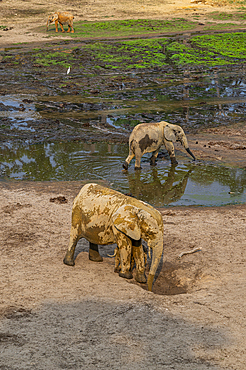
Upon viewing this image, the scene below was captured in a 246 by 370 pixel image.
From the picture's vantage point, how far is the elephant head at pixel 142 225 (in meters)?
7.18

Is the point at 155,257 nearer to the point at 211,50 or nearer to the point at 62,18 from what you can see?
the point at 211,50

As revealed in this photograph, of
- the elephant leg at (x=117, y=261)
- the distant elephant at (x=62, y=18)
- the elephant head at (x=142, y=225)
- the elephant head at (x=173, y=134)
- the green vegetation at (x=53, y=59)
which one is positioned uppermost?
the distant elephant at (x=62, y=18)

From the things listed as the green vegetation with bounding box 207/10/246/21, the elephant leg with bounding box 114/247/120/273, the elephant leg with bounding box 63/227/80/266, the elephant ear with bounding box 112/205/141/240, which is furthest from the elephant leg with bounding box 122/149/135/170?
the green vegetation with bounding box 207/10/246/21

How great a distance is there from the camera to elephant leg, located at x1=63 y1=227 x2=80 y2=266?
317 inches

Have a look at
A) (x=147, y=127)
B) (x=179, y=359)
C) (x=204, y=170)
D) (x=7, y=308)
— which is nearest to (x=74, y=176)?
(x=147, y=127)

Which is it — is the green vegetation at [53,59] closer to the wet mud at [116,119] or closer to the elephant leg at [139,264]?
the wet mud at [116,119]

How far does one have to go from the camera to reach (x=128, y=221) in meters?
7.25

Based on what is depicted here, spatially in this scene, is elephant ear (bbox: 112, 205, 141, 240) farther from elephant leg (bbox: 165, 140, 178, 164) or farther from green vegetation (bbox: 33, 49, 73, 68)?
green vegetation (bbox: 33, 49, 73, 68)

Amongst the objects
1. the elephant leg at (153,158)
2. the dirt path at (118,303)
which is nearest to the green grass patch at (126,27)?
the elephant leg at (153,158)

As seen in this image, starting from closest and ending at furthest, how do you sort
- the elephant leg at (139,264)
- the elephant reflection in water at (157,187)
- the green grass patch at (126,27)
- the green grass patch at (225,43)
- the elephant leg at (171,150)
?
the elephant leg at (139,264) → the elephant reflection in water at (157,187) → the elephant leg at (171,150) → the green grass patch at (225,43) → the green grass patch at (126,27)

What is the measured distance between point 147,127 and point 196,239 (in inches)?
213

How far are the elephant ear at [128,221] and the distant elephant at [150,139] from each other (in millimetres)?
6475

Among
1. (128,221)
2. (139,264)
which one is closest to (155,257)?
(139,264)

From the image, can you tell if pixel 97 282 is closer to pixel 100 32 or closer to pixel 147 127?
pixel 147 127
